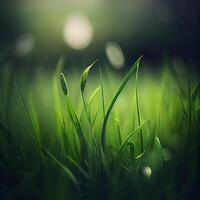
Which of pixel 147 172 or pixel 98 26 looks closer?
pixel 147 172

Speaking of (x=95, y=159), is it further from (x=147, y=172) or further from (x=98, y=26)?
(x=98, y=26)

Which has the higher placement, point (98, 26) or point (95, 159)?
point (95, 159)

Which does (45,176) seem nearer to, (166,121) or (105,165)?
(105,165)

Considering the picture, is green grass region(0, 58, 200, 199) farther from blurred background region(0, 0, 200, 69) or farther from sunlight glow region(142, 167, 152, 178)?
blurred background region(0, 0, 200, 69)

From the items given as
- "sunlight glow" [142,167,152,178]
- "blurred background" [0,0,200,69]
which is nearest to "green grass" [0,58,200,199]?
"sunlight glow" [142,167,152,178]

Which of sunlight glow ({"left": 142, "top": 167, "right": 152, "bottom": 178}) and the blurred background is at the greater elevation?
sunlight glow ({"left": 142, "top": 167, "right": 152, "bottom": 178})

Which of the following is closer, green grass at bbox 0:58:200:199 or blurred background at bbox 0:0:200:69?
green grass at bbox 0:58:200:199

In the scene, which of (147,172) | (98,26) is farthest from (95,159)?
(98,26)

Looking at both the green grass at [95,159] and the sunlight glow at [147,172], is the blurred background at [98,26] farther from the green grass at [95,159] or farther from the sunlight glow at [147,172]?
the sunlight glow at [147,172]

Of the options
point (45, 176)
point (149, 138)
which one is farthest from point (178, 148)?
point (45, 176)
